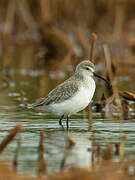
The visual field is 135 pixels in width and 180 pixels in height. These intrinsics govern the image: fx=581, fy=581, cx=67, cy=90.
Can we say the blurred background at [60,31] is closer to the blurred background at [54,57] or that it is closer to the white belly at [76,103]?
the blurred background at [54,57]

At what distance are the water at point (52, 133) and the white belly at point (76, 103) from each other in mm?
287

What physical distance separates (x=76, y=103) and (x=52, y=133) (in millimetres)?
614

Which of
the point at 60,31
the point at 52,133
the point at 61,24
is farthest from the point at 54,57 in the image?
the point at 52,133

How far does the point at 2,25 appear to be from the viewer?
866 inches

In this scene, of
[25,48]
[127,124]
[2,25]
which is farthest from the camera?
[2,25]

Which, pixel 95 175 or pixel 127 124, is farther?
pixel 127 124

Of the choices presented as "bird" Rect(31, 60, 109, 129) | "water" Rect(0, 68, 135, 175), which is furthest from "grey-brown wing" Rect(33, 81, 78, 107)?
"water" Rect(0, 68, 135, 175)

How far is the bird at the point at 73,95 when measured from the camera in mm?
8703

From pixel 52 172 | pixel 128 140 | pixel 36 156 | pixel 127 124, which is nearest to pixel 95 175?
pixel 52 172

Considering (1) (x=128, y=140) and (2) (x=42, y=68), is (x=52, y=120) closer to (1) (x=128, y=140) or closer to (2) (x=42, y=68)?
(1) (x=128, y=140)

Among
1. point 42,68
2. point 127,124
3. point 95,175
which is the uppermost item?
point 42,68

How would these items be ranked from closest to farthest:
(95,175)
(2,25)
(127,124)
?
(95,175) → (127,124) → (2,25)

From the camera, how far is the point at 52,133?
841cm

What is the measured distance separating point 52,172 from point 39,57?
36.7ft
